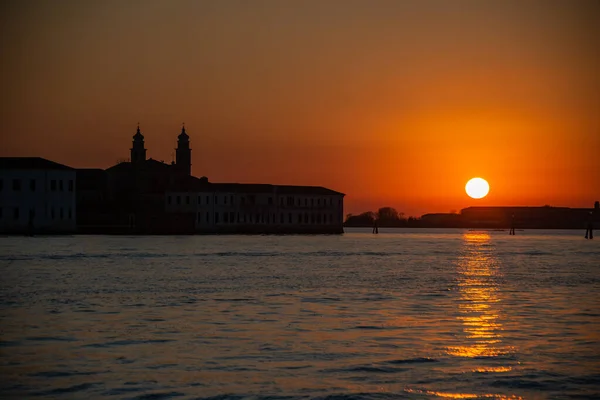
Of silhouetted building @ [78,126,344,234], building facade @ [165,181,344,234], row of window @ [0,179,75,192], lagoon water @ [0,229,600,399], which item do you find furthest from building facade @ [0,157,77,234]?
lagoon water @ [0,229,600,399]

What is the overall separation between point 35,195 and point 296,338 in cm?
7493

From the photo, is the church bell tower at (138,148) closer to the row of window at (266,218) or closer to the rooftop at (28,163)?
the row of window at (266,218)

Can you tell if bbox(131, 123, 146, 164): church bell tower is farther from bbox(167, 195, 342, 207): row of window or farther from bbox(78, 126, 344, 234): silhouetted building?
bbox(167, 195, 342, 207): row of window

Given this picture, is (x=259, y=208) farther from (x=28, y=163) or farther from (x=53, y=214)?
(x=28, y=163)

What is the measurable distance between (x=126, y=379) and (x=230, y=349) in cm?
298

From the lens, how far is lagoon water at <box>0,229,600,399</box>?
519 inches

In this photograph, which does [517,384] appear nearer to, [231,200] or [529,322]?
[529,322]

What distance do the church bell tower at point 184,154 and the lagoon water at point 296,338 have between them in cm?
8576

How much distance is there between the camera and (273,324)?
19797mm

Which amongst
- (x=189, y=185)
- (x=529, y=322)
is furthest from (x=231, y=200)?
(x=529, y=322)

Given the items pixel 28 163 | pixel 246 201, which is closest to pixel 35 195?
pixel 28 163

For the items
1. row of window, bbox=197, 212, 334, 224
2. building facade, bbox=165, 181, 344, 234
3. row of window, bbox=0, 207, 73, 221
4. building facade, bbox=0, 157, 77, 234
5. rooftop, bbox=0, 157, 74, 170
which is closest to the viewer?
building facade, bbox=0, 157, 77, 234

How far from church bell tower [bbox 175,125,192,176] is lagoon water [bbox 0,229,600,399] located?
3376 inches

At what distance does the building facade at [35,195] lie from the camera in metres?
87.7
